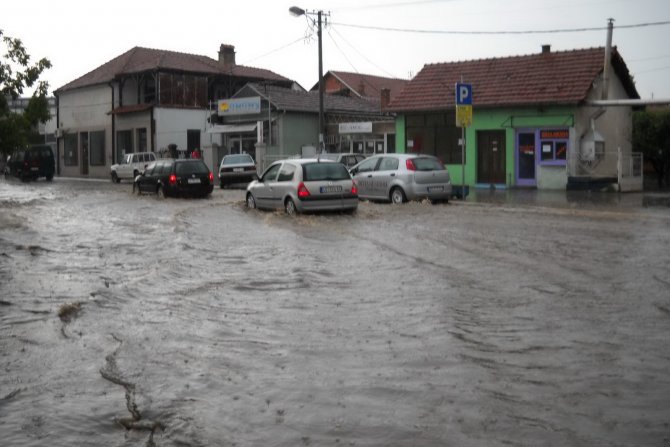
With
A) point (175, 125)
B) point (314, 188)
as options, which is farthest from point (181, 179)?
point (175, 125)

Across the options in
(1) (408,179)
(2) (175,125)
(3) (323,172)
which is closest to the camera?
→ (3) (323,172)

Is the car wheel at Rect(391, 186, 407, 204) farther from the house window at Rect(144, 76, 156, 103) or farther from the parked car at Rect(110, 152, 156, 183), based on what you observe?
the house window at Rect(144, 76, 156, 103)

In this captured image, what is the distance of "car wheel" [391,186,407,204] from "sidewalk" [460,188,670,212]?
3.26 meters

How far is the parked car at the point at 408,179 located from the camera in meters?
23.2

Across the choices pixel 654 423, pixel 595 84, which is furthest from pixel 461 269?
pixel 595 84

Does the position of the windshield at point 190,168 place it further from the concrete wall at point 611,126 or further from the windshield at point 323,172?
the concrete wall at point 611,126

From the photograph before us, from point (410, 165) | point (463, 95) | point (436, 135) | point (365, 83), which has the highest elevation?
point (365, 83)

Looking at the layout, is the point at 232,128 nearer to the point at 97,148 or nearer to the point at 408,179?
the point at 97,148

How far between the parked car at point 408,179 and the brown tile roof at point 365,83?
41.7 m

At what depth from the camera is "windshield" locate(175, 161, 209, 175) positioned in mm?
29578

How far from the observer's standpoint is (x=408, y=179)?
2323 cm

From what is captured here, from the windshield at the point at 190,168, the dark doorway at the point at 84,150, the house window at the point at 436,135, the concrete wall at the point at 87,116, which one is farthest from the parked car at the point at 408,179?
the dark doorway at the point at 84,150

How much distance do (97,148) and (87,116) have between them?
8.19 ft

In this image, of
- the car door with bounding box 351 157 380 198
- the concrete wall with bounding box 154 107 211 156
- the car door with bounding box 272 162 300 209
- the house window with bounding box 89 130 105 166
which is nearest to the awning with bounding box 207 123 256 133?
the concrete wall with bounding box 154 107 211 156
